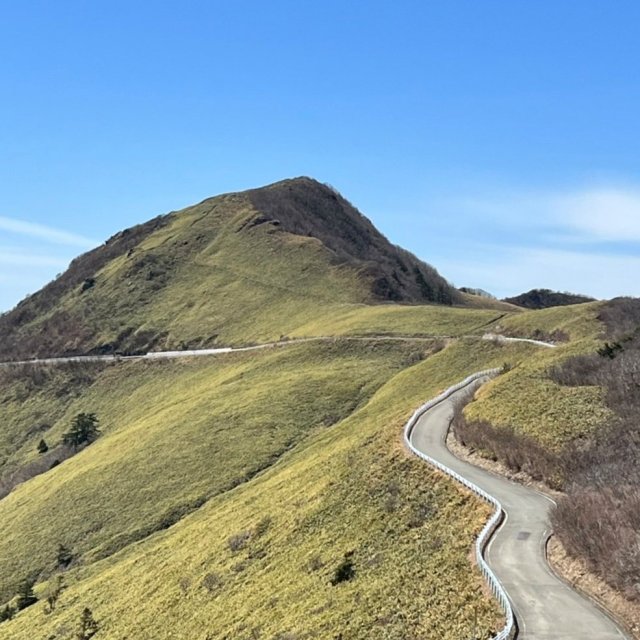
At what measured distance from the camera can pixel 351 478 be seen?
35.6 m

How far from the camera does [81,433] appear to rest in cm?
8225

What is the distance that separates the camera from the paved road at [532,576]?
59.4 ft

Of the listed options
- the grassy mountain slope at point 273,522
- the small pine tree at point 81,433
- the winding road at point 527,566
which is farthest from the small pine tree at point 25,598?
the small pine tree at point 81,433

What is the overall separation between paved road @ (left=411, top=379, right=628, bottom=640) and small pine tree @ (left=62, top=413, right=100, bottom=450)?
58.9m

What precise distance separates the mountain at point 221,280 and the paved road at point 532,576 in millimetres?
71142

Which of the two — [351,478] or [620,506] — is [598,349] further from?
[620,506]

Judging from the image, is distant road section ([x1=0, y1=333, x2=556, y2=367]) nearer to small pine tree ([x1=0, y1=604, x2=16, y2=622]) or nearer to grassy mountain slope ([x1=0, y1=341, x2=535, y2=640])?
grassy mountain slope ([x1=0, y1=341, x2=535, y2=640])

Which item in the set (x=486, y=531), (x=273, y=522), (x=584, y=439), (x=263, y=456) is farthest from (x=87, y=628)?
(x=584, y=439)

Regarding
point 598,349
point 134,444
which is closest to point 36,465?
point 134,444

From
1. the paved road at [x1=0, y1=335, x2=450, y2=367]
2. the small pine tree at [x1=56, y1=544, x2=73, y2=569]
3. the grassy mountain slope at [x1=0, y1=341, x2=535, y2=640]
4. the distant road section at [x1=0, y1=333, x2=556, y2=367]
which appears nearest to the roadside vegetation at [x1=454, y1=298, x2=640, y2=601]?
the grassy mountain slope at [x1=0, y1=341, x2=535, y2=640]

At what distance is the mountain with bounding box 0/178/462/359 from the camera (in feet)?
382

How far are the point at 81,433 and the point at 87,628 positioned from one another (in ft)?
175

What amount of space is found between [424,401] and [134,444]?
29.6 meters

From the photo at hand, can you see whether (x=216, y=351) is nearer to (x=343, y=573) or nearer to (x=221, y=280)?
(x=221, y=280)
